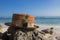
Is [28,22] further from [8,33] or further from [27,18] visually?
[8,33]

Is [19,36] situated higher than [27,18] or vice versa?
[27,18]

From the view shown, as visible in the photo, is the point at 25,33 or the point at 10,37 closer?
the point at 25,33

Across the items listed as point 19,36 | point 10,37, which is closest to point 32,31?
point 19,36

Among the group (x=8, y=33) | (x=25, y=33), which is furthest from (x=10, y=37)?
(x=25, y=33)

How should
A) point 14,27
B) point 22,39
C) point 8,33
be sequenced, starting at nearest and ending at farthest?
point 22,39
point 14,27
point 8,33

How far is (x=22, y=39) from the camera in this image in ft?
26.5

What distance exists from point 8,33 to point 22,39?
1721 millimetres

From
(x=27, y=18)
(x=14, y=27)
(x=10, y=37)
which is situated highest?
(x=27, y=18)

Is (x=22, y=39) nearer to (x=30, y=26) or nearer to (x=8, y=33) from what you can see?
(x=30, y=26)

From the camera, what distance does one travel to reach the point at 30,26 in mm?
8344

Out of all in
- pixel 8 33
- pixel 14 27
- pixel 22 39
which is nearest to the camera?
pixel 22 39

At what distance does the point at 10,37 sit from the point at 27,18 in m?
1.61

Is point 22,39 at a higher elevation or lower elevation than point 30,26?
lower

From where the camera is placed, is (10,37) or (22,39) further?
(10,37)
